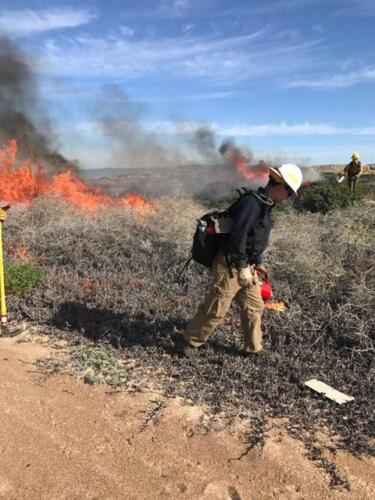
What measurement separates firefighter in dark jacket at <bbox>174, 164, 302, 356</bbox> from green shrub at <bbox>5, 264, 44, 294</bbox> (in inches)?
105

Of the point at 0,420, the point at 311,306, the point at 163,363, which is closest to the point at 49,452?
the point at 0,420

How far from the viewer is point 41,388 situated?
14.0 feet

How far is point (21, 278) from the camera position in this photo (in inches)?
257

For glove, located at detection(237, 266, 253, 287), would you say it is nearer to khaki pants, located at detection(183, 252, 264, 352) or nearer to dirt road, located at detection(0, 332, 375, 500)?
khaki pants, located at detection(183, 252, 264, 352)

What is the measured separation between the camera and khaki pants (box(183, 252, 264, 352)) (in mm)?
4461

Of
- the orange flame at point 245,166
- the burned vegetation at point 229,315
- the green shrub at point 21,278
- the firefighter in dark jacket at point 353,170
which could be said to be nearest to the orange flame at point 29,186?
the burned vegetation at point 229,315

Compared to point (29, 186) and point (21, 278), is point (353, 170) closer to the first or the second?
point (29, 186)

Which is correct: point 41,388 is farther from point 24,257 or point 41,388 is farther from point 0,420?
point 24,257

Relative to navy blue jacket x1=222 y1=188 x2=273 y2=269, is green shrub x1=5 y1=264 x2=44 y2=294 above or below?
below

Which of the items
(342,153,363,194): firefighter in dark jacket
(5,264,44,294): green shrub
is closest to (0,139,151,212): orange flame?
(5,264,44,294): green shrub

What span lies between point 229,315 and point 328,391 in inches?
76.3

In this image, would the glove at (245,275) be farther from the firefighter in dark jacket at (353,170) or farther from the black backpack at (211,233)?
the firefighter in dark jacket at (353,170)

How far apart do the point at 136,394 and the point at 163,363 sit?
592 millimetres

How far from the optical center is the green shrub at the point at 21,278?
6.42 metres
